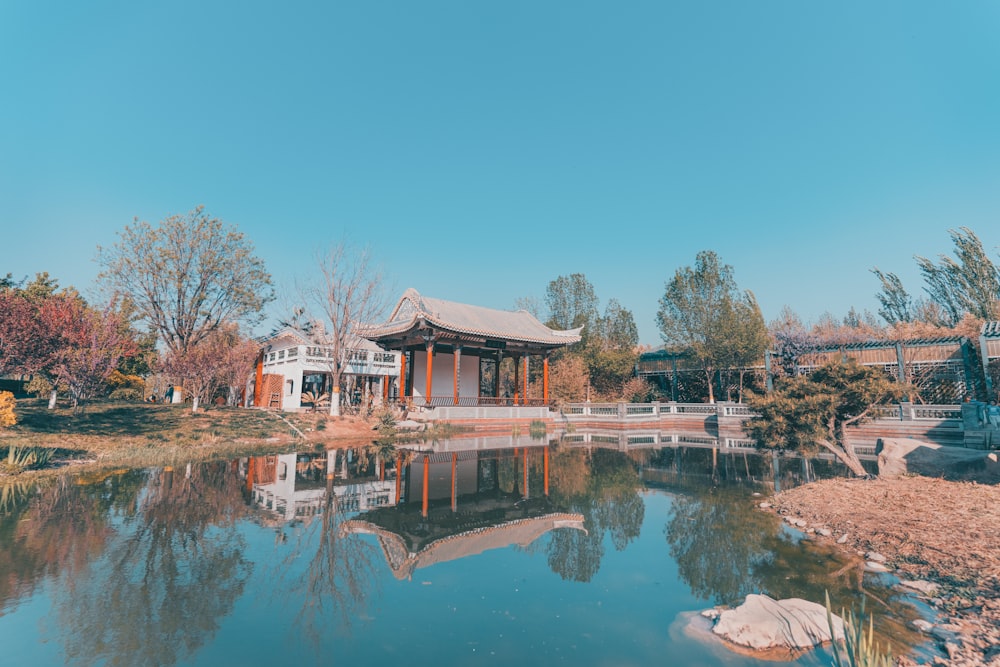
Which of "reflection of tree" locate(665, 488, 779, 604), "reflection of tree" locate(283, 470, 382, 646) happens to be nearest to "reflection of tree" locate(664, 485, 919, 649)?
"reflection of tree" locate(665, 488, 779, 604)

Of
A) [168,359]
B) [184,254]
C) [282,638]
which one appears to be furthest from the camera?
[184,254]

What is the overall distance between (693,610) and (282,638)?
A: 3.30 m

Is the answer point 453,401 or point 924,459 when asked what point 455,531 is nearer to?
point 924,459

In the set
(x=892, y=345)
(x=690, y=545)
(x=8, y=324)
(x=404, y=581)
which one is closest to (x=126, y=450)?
(x=8, y=324)

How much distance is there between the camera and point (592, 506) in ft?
25.0

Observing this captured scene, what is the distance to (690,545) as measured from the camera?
5633 mm

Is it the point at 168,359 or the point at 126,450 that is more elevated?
the point at 168,359

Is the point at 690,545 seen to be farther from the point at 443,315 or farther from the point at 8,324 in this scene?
the point at 443,315

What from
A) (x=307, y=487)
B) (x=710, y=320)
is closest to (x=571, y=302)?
(x=710, y=320)

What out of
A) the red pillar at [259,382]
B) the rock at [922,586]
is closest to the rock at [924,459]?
the rock at [922,586]

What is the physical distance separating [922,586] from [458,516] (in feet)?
17.4

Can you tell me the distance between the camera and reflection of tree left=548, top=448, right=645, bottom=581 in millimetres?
5190

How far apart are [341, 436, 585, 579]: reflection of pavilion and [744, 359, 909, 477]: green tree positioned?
4610 millimetres

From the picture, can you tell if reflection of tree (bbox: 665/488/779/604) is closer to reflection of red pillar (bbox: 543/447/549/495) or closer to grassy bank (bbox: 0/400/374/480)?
reflection of red pillar (bbox: 543/447/549/495)
